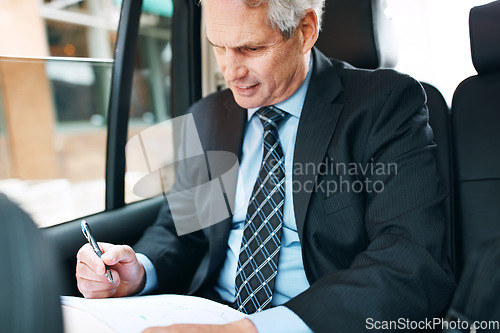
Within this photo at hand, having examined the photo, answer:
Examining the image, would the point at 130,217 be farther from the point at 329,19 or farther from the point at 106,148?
the point at 329,19

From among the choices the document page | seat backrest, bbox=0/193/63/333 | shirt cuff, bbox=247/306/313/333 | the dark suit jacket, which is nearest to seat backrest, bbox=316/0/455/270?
the dark suit jacket

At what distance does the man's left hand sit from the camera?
0.72m

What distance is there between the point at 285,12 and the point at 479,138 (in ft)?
2.24

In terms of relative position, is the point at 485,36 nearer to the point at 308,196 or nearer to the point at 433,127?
the point at 433,127

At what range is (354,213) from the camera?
1.05 metres

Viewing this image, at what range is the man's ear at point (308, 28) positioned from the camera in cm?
116

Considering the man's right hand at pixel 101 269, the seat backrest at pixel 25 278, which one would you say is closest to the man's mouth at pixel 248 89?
the man's right hand at pixel 101 269

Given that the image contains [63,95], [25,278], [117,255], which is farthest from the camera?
[63,95]

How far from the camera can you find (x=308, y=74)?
1.26 meters

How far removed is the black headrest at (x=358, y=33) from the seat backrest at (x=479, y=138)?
10.5 inches

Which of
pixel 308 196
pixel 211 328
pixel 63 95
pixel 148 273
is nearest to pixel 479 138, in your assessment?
pixel 308 196

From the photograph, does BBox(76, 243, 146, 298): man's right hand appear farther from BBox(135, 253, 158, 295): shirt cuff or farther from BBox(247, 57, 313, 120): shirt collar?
BBox(247, 57, 313, 120): shirt collar

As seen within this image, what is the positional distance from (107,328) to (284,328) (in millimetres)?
335

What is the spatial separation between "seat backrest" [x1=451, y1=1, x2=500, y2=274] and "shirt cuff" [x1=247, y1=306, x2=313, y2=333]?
24.4 inches
